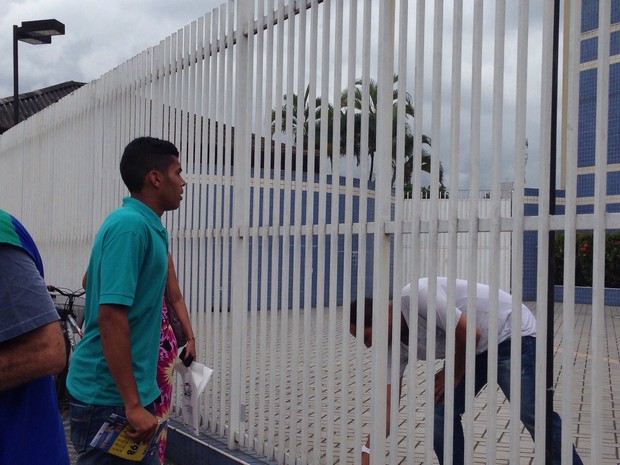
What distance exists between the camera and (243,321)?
531 cm

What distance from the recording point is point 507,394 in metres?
3.87

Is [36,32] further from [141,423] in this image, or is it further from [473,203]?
[141,423]

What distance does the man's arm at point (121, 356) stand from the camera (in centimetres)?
283

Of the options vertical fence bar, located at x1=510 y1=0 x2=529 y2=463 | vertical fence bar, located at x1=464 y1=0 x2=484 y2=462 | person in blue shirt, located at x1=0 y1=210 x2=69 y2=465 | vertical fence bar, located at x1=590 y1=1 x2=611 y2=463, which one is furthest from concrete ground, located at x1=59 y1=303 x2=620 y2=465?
person in blue shirt, located at x1=0 y1=210 x2=69 y2=465

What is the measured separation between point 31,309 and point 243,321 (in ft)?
11.1

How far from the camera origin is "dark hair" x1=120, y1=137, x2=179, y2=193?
3.28m

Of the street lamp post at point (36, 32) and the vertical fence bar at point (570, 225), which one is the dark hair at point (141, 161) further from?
the street lamp post at point (36, 32)

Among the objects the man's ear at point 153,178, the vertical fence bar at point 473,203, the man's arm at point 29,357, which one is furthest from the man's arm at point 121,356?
the vertical fence bar at point 473,203

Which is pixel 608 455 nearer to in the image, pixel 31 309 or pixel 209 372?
pixel 209 372

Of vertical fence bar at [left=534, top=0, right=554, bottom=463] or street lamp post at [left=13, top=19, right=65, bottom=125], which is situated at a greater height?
street lamp post at [left=13, top=19, right=65, bottom=125]

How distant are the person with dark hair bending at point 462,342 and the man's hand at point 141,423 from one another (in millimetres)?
1310

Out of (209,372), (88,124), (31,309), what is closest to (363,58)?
(209,372)

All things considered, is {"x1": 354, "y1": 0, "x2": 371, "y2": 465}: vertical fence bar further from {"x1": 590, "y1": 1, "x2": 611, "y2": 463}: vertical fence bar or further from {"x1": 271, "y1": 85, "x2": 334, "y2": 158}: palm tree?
{"x1": 590, "y1": 1, "x2": 611, "y2": 463}: vertical fence bar

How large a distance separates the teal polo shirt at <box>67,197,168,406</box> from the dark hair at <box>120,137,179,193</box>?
9.1 inches
